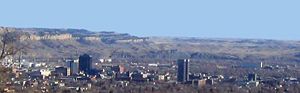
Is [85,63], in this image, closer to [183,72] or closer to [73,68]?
[73,68]

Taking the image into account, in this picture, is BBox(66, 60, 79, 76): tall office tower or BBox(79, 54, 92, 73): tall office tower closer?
BBox(66, 60, 79, 76): tall office tower

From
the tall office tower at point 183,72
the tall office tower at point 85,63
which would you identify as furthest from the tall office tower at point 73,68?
the tall office tower at point 183,72

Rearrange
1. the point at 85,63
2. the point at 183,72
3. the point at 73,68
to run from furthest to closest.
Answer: the point at 85,63
the point at 73,68
the point at 183,72

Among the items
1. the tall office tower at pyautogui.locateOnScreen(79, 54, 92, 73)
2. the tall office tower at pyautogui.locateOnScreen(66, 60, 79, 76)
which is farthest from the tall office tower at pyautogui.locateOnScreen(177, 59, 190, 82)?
the tall office tower at pyautogui.locateOnScreen(66, 60, 79, 76)

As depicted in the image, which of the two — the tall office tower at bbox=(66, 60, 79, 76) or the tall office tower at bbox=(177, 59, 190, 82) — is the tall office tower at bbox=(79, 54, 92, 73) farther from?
the tall office tower at bbox=(177, 59, 190, 82)

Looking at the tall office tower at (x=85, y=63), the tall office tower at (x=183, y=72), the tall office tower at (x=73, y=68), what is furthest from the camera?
the tall office tower at (x=85, y=63)

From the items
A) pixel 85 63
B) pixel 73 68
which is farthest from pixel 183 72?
pixel 73 68

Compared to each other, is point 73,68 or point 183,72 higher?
point 183,72

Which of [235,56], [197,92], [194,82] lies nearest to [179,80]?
[194,82]

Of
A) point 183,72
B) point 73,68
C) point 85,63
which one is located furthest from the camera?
point 85,63

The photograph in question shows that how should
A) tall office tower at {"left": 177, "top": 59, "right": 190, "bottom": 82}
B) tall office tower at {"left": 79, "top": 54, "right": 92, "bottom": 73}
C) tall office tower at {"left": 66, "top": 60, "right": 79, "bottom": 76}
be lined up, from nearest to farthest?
tall office tower at {"left": 177, "top": 59, "right": 190, "bottom": 82}, tall office tower at {"left": 66, "top": 60, "right": 79, "bottom": 76}, tall office tower at {"left": 79, "top": 54, "right": 92, "bottom": 73}

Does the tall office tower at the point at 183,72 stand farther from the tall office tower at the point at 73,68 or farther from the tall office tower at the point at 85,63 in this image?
the tall office tower at the point at 73,68
